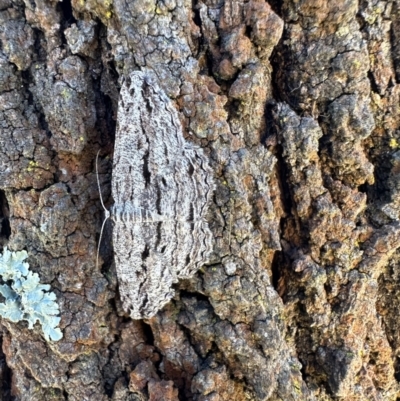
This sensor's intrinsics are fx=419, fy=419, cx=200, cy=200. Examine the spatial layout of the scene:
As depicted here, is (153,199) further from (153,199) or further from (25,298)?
(25,298)

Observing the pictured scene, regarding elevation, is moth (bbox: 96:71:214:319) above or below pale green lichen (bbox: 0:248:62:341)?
above

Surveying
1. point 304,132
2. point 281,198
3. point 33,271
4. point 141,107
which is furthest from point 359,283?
point 33,271

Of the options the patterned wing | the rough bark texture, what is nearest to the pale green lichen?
the rough bark texture

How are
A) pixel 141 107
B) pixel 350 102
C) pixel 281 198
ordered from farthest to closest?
pixel 281 198 < pixel 350 102 < pixel 141 107

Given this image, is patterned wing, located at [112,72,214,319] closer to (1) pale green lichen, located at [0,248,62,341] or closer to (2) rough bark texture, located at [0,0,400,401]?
(2) rough bark texture, located at [0,0,400,401]

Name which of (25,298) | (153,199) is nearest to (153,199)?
(153,199)

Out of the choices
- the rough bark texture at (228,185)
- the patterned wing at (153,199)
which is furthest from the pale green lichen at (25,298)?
the patterned wing at (153,199)

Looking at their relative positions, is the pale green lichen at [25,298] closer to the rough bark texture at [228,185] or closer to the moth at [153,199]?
the rough bark texture at [228,185]

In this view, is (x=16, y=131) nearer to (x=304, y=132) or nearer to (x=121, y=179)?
(x=121, y=179)
